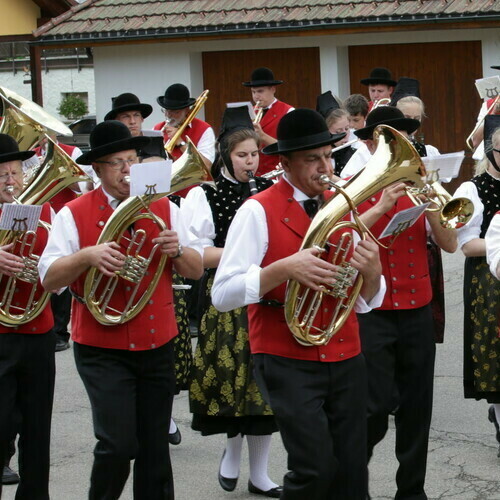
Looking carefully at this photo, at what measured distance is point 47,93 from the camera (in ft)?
96.7

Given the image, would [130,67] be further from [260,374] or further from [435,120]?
[260,374]

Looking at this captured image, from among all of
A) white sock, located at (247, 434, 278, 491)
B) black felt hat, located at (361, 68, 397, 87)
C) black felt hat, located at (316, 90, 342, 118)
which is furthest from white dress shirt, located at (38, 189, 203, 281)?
black felt hat, located at (361, 68, 397, 87)

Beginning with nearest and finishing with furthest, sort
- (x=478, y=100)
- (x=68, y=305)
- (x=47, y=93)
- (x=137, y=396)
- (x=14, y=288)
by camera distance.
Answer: (x=137, y=396) → (x=14, y=288) → (x=68, y=305) → (x=478, y=100) → (x=47, y=93)

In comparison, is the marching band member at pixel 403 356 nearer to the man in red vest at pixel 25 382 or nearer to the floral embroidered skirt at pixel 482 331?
the floral embroidered skirt at pixel 482 331

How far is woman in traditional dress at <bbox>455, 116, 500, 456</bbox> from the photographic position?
6.15m

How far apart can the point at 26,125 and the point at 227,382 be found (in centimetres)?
180

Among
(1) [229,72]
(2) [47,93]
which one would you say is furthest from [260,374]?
(2) [47,93]

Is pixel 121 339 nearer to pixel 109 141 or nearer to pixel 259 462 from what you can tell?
pixel 109 141

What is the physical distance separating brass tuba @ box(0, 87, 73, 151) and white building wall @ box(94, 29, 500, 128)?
32.2ft

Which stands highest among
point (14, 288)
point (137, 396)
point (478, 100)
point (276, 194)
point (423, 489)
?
point (478, 100)

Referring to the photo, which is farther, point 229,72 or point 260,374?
point 229,72

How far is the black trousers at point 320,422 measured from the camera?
14.8 ft

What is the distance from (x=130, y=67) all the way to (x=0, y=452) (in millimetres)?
12213

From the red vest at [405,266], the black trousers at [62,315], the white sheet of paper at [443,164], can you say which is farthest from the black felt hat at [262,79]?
the white sheet of paper at [443,164]
